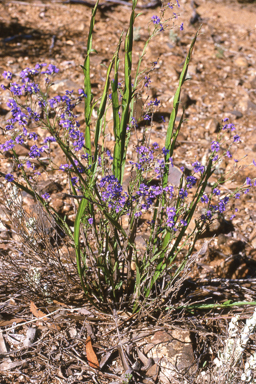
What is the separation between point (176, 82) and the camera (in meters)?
5.09

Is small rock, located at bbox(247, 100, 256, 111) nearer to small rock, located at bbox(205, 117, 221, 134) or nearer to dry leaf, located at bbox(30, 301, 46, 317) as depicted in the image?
small rock, located at bbox(205, 117, 221, 134)

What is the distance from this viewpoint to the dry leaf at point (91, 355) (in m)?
2.17

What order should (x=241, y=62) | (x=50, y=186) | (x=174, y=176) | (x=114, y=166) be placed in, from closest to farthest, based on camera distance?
(x=114, y=166)
(x=50, y=186)
(x=174, y=176)
(x=241, y=62)

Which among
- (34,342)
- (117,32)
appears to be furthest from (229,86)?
(34,342)

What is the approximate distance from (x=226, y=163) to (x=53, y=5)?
440 centimetres

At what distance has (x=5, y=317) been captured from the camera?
2375mm

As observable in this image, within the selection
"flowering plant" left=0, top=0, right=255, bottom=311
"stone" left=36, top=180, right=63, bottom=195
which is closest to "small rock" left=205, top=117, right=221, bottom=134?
"stone" left=36, top=180, right=63, bottom=195

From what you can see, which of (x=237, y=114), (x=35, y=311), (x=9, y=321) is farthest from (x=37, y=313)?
(x=237, y=114)

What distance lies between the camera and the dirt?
2377mm

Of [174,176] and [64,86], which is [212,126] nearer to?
[174,176]

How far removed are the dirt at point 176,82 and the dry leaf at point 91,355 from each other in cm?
5

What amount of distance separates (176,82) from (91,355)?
13.0 ft

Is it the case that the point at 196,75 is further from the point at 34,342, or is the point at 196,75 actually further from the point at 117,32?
the point at 34,342

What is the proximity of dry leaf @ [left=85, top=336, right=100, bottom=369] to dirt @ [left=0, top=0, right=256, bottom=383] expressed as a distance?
0.05 meters
